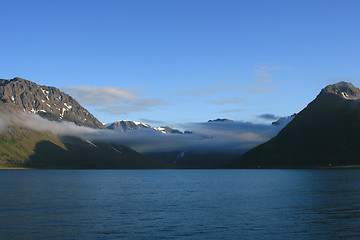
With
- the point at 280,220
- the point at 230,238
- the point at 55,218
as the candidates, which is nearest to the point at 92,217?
the point at 55,218

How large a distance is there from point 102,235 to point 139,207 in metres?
34.8

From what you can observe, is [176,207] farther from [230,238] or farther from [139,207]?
[230,238]

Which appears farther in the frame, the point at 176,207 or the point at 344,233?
the point at 176,207

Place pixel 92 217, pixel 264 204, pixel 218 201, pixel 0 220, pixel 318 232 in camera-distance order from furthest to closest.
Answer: pixel 218 201 → pixel 264 204 → pixel 92 217 → pixel 0 220 → pixel 318 232

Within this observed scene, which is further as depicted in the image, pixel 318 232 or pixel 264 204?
pixel 264 204

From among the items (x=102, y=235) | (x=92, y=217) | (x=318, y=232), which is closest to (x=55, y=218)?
(x=92, y=217)

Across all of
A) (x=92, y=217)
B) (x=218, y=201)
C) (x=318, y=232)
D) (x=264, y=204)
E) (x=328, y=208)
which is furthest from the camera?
(x=218, y=201)

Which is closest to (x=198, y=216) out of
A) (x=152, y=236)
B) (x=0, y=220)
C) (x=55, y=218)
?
(x=152, y=236)

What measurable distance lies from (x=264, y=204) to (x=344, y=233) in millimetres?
38655

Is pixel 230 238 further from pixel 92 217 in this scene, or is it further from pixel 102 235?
pixel 92 217

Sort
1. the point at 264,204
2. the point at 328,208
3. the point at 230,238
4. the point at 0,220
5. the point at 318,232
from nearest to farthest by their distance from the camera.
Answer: the point at 230,238 → the point at 318,232 → the point at 0,220 → the point at 328,208 → the point at 264,204

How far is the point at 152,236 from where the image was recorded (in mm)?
61438

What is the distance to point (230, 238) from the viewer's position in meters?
60.2

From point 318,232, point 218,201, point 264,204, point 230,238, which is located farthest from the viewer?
point 218,201
